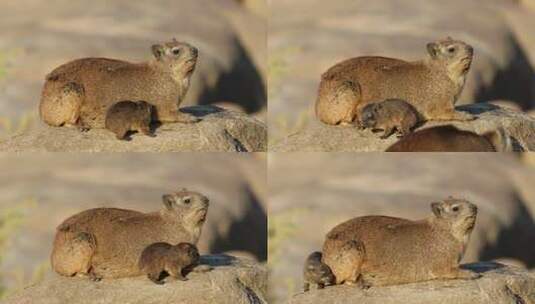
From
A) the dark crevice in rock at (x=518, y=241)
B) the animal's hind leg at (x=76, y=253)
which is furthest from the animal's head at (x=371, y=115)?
the dark crevice in rock at (x=518, y=241)

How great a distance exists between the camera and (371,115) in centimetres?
1577

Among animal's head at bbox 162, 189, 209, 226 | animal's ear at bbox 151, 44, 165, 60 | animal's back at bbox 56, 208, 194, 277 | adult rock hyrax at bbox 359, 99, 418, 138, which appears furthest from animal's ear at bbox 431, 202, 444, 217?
animal's ear at bbox 151, 44, 165, 60

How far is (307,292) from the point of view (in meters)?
14.8

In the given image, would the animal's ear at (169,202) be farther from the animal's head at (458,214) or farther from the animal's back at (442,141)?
the animal's head at (458,214)

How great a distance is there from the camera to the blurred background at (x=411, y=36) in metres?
24.0

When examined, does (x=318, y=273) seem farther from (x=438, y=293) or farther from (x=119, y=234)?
(x=119, y=234)

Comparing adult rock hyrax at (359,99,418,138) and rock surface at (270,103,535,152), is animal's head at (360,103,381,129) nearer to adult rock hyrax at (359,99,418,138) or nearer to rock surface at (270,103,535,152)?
adult rock hyrax at (359,99,418,138)

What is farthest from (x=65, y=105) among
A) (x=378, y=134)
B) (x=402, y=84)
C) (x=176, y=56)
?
(x=402, y=84)

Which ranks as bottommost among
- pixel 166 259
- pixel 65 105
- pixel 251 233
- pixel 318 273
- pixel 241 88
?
pixel 318 273

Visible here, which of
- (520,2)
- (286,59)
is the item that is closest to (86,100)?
(286,59)

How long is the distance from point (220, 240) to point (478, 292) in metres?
7.22

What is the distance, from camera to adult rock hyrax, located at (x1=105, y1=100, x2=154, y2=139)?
1549cm

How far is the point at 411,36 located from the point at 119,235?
1091cm

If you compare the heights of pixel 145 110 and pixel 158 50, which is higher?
pixel 158 50
